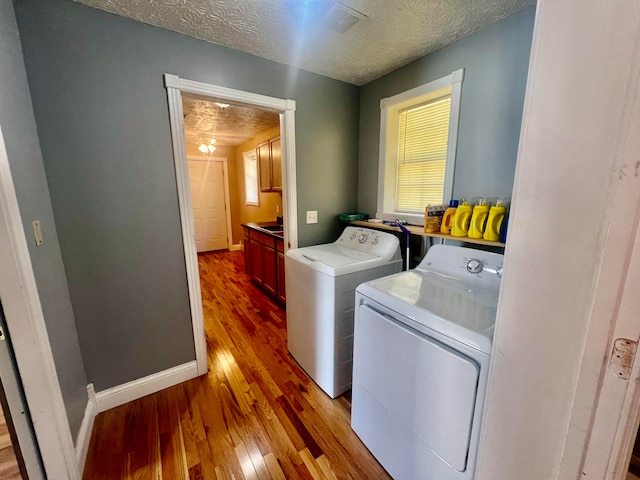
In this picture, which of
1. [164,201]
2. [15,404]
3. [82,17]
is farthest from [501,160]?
[15,404]

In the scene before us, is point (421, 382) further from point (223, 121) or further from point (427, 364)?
point (223, 121)

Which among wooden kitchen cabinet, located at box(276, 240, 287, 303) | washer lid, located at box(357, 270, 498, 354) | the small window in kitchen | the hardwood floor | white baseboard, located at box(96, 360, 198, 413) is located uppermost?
the small window in kitchen

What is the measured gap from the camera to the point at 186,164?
167 cm

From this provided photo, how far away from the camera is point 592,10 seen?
422 mm

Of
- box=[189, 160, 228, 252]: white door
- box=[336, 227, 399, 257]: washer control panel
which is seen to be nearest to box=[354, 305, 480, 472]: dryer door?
box=[336, 227, 399, 257]: washer control panel

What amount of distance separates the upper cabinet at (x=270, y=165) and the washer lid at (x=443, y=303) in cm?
254

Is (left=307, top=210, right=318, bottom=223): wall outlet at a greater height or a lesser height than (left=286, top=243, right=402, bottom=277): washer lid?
greater

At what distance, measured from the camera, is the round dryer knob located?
4.38 ft

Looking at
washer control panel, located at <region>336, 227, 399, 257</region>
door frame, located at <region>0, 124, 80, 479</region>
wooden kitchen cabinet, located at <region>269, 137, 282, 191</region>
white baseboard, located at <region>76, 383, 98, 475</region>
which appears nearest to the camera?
door frame, located at <region>0, 124, 80, 479</region>

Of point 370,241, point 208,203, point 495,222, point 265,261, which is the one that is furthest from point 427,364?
point 208,203

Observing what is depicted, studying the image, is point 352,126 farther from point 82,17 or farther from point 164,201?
point 82,17

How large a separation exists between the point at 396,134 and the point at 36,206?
7.61 ft

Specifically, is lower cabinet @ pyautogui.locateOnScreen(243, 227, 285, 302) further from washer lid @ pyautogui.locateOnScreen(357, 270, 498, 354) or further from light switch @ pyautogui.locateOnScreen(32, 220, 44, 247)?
light switch @ pyautogui.locateOnScreen(32, 220, 44, 247)

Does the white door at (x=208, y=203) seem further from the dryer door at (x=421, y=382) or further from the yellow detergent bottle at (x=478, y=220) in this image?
the yellow detergent bottle at (x=478, y=220)
